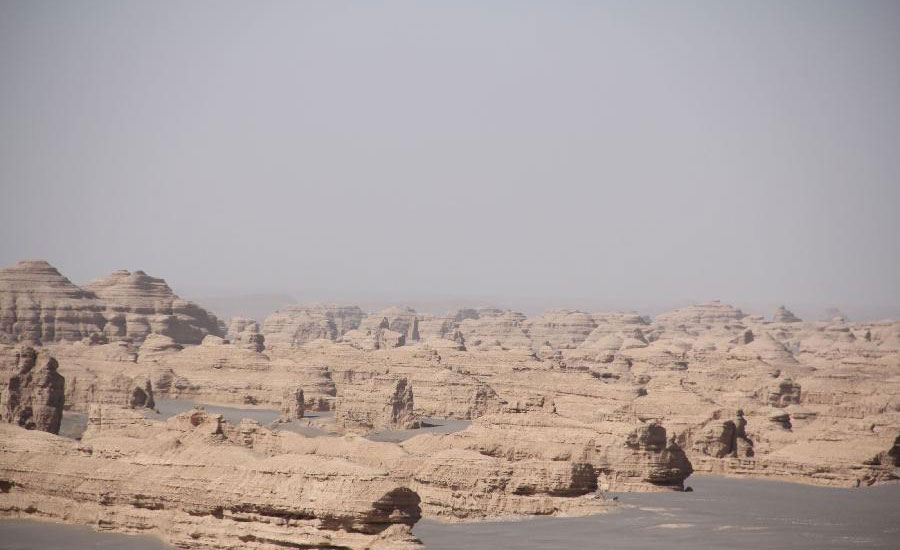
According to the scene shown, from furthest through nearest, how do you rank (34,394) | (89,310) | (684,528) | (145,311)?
(145,311) < (89,310) < (34,394) < (684,528)

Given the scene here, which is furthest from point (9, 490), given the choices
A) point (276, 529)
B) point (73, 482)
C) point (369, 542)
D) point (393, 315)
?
point (393, 315)

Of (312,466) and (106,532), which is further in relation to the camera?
(106,532)

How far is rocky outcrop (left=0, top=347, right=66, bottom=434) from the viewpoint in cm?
6981

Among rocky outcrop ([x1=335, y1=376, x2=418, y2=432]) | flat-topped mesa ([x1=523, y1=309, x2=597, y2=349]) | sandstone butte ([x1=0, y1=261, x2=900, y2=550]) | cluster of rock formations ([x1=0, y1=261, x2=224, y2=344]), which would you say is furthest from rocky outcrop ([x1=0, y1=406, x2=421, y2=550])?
flat-topped mesa ([x1=523, y1=309, x2=597, y2=349])

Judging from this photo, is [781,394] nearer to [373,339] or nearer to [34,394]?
[34,394]

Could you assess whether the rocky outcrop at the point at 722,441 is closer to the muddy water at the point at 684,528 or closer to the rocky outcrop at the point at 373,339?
the muddy water at the point at 684,528

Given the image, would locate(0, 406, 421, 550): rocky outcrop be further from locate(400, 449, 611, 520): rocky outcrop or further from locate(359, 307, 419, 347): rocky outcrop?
locate(359, 307, 419, 347): rocky outcrop

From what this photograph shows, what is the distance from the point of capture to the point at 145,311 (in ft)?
459

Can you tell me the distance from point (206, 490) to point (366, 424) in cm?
4166

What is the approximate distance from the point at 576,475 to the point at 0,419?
31.9m

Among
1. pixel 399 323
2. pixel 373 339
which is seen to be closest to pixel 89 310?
pixel 373 339

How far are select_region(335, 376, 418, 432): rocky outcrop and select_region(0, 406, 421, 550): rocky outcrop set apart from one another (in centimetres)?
2945

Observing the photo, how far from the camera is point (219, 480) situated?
43031 millimetres

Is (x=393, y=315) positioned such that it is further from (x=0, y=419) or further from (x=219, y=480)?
(x=219, y=480)
